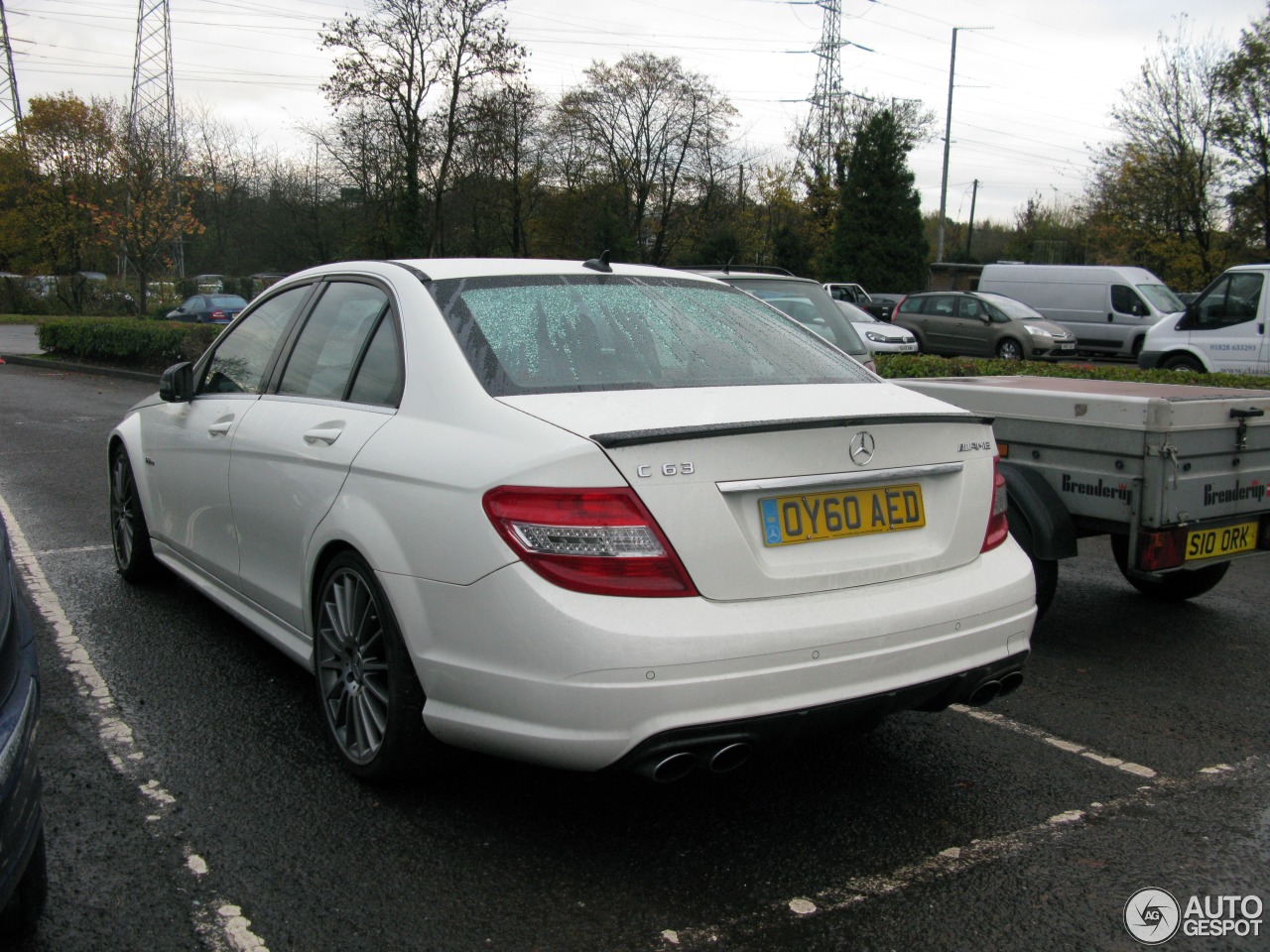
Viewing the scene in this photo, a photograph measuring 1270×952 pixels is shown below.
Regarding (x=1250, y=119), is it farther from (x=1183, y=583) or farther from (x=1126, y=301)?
(x=1183, y=583)

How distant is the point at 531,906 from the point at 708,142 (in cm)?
5435

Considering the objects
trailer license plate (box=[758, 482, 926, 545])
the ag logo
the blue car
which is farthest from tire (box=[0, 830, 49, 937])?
the ag logo

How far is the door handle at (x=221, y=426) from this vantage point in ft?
14.2

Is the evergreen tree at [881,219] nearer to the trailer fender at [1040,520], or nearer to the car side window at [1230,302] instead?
the car side window at [1230,302]

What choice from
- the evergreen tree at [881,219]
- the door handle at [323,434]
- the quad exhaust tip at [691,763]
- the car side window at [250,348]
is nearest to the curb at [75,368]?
the car side window at [250,348]

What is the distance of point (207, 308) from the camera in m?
30.3

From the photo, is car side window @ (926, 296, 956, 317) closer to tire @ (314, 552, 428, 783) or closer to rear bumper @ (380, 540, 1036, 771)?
rear bumper @ (380, 540, 1036, 771)

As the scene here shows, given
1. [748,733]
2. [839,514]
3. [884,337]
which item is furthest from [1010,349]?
[748,733]

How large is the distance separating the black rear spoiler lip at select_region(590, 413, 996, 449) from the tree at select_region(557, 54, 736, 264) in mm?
49004

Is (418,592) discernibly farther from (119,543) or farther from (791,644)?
(119,543)

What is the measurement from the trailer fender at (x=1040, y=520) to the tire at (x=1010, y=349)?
20.9m

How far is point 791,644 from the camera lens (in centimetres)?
277

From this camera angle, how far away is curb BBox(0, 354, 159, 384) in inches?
833

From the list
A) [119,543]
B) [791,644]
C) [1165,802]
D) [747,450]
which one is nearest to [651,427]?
[747,450]
